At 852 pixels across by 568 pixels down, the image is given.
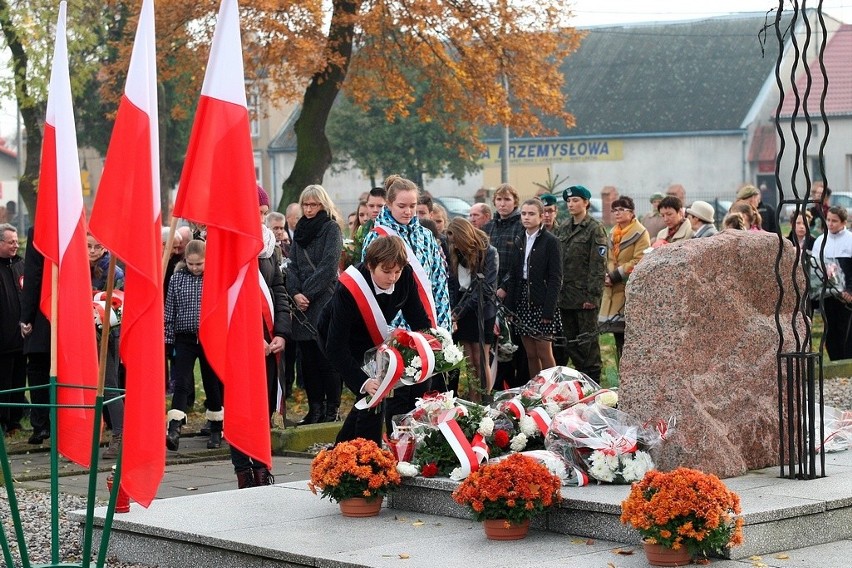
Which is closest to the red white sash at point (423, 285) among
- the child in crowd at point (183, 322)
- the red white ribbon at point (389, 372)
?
the red white ribbon at point (389, 372)

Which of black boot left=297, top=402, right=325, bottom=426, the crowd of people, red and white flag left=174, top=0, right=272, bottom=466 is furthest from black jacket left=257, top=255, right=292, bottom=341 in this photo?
red and white flag left=174, top=0, right=272, bottom=466

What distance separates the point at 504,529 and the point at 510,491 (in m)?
0.22

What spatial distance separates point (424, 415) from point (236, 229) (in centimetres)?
258

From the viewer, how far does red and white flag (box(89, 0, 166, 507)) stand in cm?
510

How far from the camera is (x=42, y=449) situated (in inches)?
425

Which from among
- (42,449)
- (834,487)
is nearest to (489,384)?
(42,449)

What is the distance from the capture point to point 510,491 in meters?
6.41

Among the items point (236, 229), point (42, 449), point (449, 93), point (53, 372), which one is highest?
point (449, 93)

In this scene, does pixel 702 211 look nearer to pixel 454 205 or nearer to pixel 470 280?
pixel 470 280

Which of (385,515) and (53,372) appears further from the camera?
(385,515)

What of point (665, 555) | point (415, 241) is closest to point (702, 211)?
point (415, 241)

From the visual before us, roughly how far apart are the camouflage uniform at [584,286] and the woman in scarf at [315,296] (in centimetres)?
214

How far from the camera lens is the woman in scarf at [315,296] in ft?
37.0

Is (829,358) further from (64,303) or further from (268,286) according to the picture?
(64,303)
